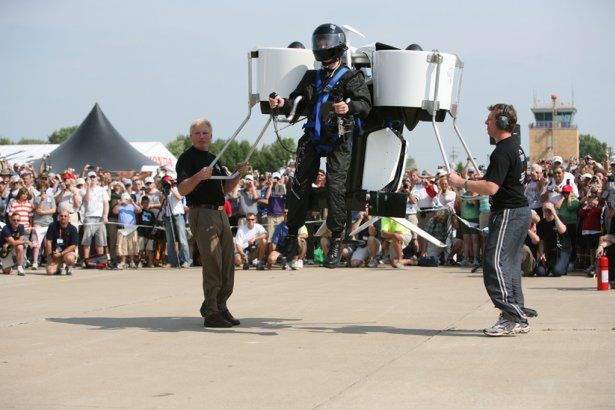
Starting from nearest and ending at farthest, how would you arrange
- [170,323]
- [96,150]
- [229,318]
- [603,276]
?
[229,318]
[170,323]
[603,276]
[96,150]

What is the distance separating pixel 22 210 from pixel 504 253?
1312cm

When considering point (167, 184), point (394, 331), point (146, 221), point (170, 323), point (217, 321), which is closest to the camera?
point (394, 331)

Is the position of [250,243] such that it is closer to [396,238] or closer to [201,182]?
[396,238]

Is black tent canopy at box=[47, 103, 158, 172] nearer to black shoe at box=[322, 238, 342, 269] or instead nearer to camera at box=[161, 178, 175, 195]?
camera at box=[161, 178, 175, 195]

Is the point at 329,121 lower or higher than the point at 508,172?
higher

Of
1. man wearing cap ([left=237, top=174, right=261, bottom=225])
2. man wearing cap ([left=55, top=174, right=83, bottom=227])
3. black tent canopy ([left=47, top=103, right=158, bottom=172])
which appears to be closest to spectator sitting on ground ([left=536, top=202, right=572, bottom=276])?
man wearing cap ([left=237, top=174, right=261, bottom=225])

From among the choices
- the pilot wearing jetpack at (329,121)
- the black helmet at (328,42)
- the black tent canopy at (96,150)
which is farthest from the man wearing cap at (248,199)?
the black tent canopy at (96,150)

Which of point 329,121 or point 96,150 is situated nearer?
point 329,121

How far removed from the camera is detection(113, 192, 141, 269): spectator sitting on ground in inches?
810

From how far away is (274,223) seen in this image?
20.2m

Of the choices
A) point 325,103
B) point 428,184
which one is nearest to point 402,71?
point 325,103

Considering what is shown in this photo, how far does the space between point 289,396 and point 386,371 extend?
110 cm

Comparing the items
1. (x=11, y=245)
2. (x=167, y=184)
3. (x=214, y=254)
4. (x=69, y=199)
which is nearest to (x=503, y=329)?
(x=214, y=254)

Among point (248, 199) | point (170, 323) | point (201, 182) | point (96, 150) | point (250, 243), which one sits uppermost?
point (96, 150)
